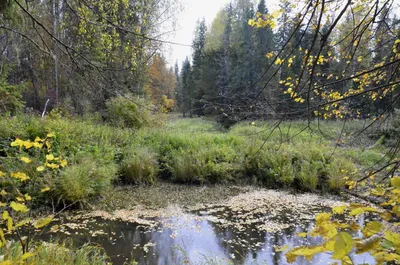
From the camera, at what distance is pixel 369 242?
1.98 ft

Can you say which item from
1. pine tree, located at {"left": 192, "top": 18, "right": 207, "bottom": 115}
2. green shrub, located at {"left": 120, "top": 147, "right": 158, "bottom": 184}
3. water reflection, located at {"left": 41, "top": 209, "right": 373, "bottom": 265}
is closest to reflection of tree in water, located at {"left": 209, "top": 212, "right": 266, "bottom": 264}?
water reflection, located at {"left": 41, "top": 209, "right": 373, "bottom": 265}

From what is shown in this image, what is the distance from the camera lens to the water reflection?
2.99 m

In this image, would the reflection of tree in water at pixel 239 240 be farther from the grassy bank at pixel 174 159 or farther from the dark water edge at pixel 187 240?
the grassy bank at pixel 174 159

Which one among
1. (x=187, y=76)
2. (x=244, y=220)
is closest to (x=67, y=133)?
(x=244, y=220)

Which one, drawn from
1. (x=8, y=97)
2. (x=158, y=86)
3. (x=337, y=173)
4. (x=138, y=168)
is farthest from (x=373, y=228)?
(x=158, y=86)

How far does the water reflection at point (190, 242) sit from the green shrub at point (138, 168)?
1786mm

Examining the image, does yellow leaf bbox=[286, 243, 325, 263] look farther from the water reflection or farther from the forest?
the water reflection

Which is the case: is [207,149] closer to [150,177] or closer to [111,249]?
[150,177]

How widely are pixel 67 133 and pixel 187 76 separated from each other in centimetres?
2172

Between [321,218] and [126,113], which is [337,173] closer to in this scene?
[321,218]

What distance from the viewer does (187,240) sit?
3.41m

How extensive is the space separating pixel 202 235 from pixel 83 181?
6.71 ft

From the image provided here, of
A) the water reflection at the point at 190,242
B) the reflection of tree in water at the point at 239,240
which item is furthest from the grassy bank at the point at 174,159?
the reflection of tree in water at the point at 239,240

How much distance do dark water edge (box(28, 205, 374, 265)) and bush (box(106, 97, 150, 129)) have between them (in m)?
5.01
